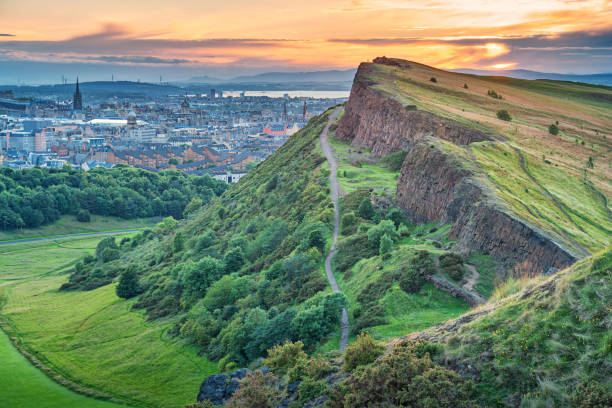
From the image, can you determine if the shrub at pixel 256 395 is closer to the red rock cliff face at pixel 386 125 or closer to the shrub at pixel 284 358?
the shrub at pixel 284 358

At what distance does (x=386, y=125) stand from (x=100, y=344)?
38.5 m

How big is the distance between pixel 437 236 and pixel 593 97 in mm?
73392

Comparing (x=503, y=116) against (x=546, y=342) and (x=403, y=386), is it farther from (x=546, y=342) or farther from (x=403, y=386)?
(x=403, y=386)

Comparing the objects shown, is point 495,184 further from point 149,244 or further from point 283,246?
point 149,244

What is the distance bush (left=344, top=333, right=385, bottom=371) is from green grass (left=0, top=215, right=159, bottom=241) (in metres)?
99.7

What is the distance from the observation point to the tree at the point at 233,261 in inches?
2029

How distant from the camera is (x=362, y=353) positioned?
2073 cm

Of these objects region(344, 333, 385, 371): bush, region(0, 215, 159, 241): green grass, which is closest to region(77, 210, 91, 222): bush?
region(0, 215, 159, 241): green grass

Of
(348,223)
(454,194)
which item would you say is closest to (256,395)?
(454,194)

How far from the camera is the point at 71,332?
170ft

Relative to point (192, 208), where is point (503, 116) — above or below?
above

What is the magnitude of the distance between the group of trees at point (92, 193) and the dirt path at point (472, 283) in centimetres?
9924

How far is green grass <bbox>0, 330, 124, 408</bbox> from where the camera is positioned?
36.0 m

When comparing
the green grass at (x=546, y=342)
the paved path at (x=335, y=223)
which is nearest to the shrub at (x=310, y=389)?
the green grass at (x=546, y=342)
